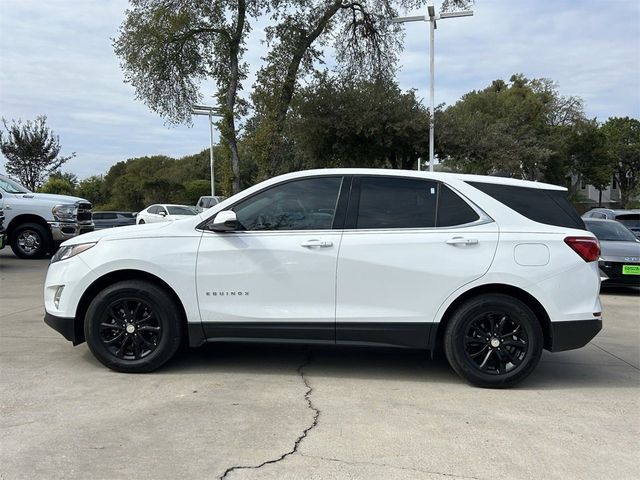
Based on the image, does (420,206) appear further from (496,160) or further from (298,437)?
(496,160)

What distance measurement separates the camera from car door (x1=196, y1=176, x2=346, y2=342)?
4762 mm

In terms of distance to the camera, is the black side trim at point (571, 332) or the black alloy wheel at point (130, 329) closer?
the black side trim at point (571, 332)

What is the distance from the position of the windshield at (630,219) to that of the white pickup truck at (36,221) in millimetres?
13937

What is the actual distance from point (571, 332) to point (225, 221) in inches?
121

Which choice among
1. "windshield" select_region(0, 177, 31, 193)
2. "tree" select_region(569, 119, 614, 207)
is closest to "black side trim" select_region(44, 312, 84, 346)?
"windshield" select_region(0, 177, 31, 193)

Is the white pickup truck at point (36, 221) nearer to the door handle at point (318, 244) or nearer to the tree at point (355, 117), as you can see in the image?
the tree at point (355, 117)

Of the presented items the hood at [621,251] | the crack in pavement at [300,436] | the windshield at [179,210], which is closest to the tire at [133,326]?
the crack in pavement at [300,436]

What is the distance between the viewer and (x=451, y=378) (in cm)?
508

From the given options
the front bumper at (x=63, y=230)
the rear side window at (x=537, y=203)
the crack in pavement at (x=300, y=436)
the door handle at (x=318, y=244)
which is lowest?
the crack in pavement at (x=300, y=436)

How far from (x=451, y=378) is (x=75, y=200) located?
1210cm

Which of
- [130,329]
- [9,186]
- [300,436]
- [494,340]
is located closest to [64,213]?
[9,186]

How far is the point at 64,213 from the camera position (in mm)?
13797

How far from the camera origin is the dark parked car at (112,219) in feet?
93.5

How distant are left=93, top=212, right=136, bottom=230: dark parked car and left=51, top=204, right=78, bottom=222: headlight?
575 inches
